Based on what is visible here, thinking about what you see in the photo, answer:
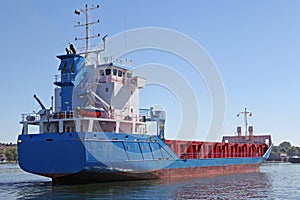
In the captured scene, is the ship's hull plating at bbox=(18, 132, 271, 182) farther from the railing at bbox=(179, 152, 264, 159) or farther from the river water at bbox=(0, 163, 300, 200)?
the railing at bbox=(179, 152, 264, 159)

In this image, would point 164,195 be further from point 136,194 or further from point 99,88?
point 99,88

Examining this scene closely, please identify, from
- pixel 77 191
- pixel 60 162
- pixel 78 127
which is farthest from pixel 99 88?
pixel 77 191

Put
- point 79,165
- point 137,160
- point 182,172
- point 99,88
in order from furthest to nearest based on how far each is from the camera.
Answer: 1. point 182,172
2. point 99,88
3. point 137,160
4. point 79,165

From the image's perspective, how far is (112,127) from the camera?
25.1 meters

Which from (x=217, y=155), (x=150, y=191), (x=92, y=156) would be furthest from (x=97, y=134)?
(x=217, y=155)

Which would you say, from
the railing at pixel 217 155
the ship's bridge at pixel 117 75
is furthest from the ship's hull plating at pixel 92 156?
the railing at pixel 217 155

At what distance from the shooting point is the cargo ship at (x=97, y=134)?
22297 millimetres

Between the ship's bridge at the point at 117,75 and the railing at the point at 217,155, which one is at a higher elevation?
the ship's bridge at the point at 117,75

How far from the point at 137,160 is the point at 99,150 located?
3.07 m

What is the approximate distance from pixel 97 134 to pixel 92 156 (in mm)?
1179

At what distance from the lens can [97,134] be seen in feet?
73.3

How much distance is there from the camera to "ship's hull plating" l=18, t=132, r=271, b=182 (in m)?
22.0

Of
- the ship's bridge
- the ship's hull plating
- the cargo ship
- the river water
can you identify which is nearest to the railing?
the cargo ship

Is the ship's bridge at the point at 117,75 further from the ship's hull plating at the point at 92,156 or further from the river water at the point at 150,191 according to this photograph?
the river water at the point at 150,191
